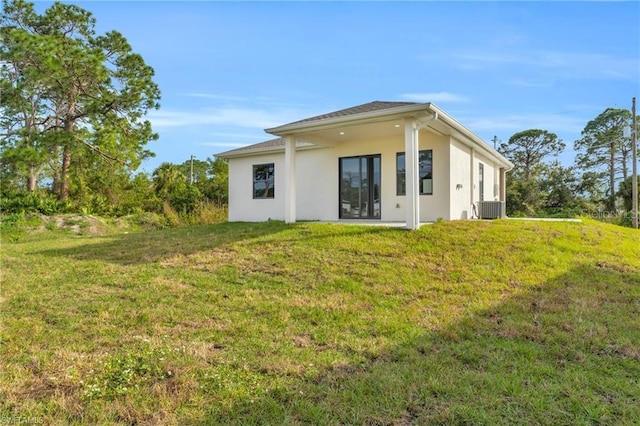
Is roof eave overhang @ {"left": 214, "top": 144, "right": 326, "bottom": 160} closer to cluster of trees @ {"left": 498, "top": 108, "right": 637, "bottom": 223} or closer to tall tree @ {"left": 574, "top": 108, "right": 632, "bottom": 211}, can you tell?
cluster of trees @ {"left": 498, "top": 108, "right": 637, "bottom": 223}

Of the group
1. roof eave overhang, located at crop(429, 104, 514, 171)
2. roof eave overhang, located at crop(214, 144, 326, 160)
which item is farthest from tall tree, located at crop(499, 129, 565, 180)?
roof eave overhang, located at crop(214, 144, 326, 160)

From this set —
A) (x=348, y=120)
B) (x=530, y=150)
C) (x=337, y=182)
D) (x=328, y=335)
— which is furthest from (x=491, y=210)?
(x=530, y=150)

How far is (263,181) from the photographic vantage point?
12.8 meters

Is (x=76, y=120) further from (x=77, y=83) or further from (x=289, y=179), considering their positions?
(x=289, y=179)

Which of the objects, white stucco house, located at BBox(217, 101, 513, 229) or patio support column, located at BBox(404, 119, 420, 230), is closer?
patio support column, located at BBox(404, 119, 420, 230)

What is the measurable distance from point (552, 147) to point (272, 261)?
1241 inches

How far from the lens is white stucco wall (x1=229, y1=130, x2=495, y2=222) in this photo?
9.90 m

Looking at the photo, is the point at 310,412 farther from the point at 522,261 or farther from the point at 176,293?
the point at 522,261

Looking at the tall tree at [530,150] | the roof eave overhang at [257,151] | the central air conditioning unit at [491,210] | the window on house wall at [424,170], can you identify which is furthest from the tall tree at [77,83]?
A: the tall tree at [530,150]

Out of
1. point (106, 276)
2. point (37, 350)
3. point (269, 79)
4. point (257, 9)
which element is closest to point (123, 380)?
point (37, 350)

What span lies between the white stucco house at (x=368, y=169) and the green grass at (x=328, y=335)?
8.86 feet

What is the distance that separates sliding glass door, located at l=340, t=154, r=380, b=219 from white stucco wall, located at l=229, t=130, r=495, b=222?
0.17 metres

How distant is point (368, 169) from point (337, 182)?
1.08m

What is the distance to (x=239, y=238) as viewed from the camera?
8.17 m
